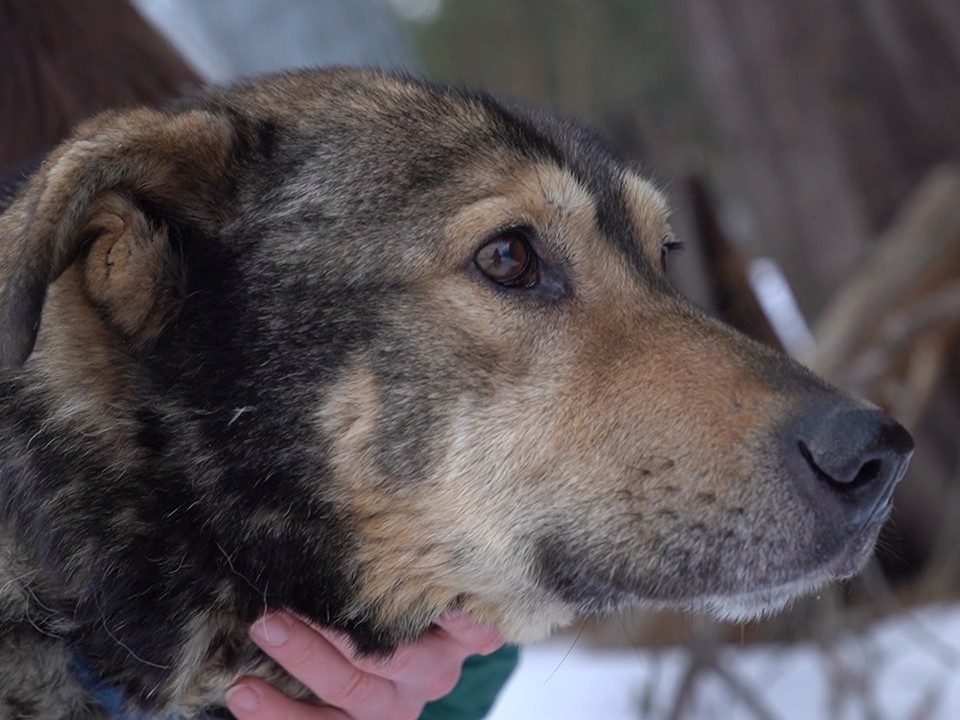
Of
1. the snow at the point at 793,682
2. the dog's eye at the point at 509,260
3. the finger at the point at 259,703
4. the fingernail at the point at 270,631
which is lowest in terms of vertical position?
the snow at the point at 793,682

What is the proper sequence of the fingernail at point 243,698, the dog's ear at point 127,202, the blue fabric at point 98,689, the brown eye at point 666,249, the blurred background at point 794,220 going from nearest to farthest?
the dog's ear at point 127,202 < the blue fabric at point 98,689 < the fingernail at point 243,698 < the brown eye at point 666,249 < the blurred background at point 794,220

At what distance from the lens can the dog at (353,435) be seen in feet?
7.63

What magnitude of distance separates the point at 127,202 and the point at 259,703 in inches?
44.8

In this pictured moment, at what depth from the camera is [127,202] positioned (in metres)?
2.40

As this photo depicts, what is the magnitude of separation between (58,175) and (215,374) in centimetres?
53

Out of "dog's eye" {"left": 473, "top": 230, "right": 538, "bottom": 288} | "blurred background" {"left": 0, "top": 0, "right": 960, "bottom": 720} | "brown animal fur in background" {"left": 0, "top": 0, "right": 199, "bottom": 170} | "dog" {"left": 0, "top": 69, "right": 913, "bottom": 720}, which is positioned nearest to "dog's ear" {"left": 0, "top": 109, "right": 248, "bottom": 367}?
"dog" {"left": 0, "top": 69, "right": 913, "bottom": 720}

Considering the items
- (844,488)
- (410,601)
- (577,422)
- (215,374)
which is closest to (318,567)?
(410,601)

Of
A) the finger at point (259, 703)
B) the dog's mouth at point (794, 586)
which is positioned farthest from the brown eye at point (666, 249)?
the finger at point (259, 703)

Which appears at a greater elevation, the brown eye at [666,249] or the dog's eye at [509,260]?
the dog's eye at [509,260]

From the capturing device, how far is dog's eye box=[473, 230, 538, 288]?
2.51 m

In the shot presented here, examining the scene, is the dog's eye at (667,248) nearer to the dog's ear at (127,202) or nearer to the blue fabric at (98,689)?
the dog's ear at (127,202)

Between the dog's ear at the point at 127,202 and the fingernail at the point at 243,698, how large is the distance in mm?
826

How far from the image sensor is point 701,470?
7.54 ft

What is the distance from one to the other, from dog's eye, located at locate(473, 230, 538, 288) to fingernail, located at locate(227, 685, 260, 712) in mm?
1066
